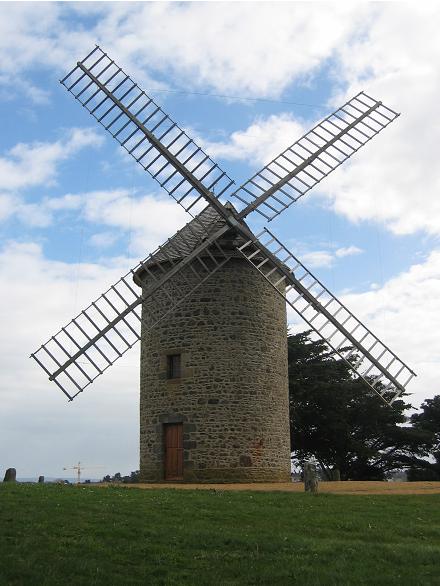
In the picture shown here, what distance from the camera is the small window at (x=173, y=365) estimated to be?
21.1 m

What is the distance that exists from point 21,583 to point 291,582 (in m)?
3.09

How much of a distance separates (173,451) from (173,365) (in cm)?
249

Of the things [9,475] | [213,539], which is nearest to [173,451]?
[9,475]

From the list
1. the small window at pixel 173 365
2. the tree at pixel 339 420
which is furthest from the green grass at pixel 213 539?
the tree at pixel 339 420

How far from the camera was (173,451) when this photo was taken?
20703 millimetres

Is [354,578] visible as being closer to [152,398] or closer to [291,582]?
[291,582]

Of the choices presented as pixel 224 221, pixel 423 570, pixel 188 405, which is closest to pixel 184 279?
pixel 224 221

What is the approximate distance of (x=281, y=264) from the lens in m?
20.5

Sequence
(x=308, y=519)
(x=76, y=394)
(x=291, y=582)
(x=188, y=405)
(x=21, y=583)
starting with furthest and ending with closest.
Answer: (x=188, y=405) → (x=76, y=394) → (x=308, y=519) → (x=291, y=582) → (x=21, y=583)

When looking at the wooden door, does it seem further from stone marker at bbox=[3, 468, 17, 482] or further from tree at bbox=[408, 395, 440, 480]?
tree at bbox=[408, 395, 440, 480]

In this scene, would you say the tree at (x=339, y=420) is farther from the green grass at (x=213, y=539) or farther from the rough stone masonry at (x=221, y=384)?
the green grass at (x=213, y=539)

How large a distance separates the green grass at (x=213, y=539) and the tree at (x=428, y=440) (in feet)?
72.8

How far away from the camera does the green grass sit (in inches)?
340

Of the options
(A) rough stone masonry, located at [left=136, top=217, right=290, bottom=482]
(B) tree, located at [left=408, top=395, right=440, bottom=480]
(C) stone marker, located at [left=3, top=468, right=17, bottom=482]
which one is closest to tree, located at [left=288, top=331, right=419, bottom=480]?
(B) tree, located at [left=408, top=395, right=440, bottom=480]
